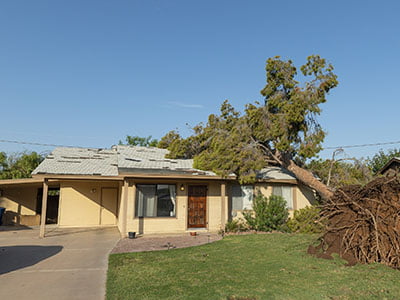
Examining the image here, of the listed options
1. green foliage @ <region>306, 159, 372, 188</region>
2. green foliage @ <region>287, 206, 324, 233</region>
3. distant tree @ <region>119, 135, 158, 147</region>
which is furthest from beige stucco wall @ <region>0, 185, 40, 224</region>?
distant tree @ <region>119, 135, 158, 147</region>

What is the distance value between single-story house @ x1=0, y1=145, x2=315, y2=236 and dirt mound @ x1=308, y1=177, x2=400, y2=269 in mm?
5454

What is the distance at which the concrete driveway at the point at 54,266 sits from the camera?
4.94 m

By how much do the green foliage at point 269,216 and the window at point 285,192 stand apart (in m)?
1.94

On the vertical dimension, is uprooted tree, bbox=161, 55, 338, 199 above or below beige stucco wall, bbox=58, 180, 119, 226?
above

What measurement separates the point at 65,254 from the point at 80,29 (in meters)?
11.5

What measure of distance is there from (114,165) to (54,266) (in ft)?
24.7

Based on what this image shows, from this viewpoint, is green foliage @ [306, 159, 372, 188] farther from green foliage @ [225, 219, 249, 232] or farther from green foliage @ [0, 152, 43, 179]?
green foliage @ [0, 152, 43, 179]

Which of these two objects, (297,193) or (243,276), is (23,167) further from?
(243,276)

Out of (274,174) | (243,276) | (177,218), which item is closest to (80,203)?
(177,218)

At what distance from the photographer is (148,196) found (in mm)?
11977

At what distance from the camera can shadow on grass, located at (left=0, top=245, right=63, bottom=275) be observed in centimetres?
676

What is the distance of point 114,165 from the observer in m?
14.0

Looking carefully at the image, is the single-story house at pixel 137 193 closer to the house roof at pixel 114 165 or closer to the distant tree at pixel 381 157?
the house roof at pixel 114 165

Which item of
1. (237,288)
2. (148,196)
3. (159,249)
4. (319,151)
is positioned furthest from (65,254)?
(319,151)
